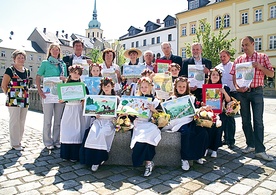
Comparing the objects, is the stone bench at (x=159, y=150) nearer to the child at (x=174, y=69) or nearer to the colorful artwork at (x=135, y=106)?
the colorful artwork at (x=135, y=106)

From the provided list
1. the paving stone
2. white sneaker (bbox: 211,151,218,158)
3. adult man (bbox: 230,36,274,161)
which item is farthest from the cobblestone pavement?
adult man (bbox: 230,36,274,161)

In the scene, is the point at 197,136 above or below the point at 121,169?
above

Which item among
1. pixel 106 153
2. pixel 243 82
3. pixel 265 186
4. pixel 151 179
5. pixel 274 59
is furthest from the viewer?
pixel 274 59

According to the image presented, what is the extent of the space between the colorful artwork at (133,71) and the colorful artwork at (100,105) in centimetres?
146

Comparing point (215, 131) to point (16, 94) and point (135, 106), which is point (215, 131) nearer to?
point (135, 106)

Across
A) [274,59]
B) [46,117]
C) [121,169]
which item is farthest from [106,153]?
[274,59]

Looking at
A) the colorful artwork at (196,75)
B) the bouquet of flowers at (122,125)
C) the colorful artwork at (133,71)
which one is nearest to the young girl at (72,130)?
the bouquet of flowers at (122,125)

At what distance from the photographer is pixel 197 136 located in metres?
4.21

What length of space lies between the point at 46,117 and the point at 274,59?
98.4 ft

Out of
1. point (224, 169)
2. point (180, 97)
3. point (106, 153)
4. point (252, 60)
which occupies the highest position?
point (252, 60)

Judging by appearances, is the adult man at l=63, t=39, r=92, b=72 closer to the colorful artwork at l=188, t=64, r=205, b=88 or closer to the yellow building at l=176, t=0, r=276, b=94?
the colorful artwork at l=188, t=64, r=205, b=88

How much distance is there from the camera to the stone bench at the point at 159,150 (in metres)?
4.21

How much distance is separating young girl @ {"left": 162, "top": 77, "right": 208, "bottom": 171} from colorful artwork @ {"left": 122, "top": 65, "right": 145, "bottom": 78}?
135 cm

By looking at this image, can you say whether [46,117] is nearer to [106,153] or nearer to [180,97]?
[106,153]
